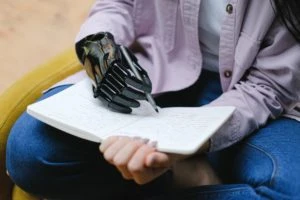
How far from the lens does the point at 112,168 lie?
2.98 feet

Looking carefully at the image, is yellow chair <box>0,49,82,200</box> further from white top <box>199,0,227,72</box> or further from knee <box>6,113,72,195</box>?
white top <box>199,0,227,72</box>

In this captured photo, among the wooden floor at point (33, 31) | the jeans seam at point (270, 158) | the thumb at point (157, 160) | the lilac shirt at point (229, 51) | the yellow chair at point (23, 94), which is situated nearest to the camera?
the thumb at point (157, 160)

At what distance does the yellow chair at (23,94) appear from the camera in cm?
97

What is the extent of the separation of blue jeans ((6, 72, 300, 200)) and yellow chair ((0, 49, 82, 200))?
6 cm

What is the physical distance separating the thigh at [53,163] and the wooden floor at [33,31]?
403mm

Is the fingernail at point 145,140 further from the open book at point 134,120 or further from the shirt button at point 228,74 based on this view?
the shirt button at point 228,74

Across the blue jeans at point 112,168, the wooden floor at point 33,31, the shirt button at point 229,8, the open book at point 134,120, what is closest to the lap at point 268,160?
the blue jeans at point 112,168

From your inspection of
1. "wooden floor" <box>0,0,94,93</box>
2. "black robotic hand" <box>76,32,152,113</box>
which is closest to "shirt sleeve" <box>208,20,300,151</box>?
"black robotic hand" <box>76,32,152,113</box>

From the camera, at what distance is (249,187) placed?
2.51 feet

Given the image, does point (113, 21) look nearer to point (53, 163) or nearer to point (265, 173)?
point (53, 163)

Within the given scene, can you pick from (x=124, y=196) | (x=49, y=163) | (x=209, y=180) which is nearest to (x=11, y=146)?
(x=49, y=163)

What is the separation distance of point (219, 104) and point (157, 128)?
172 millimetres

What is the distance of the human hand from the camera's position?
25.5 inches

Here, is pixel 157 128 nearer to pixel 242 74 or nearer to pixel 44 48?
pixel 242 74
